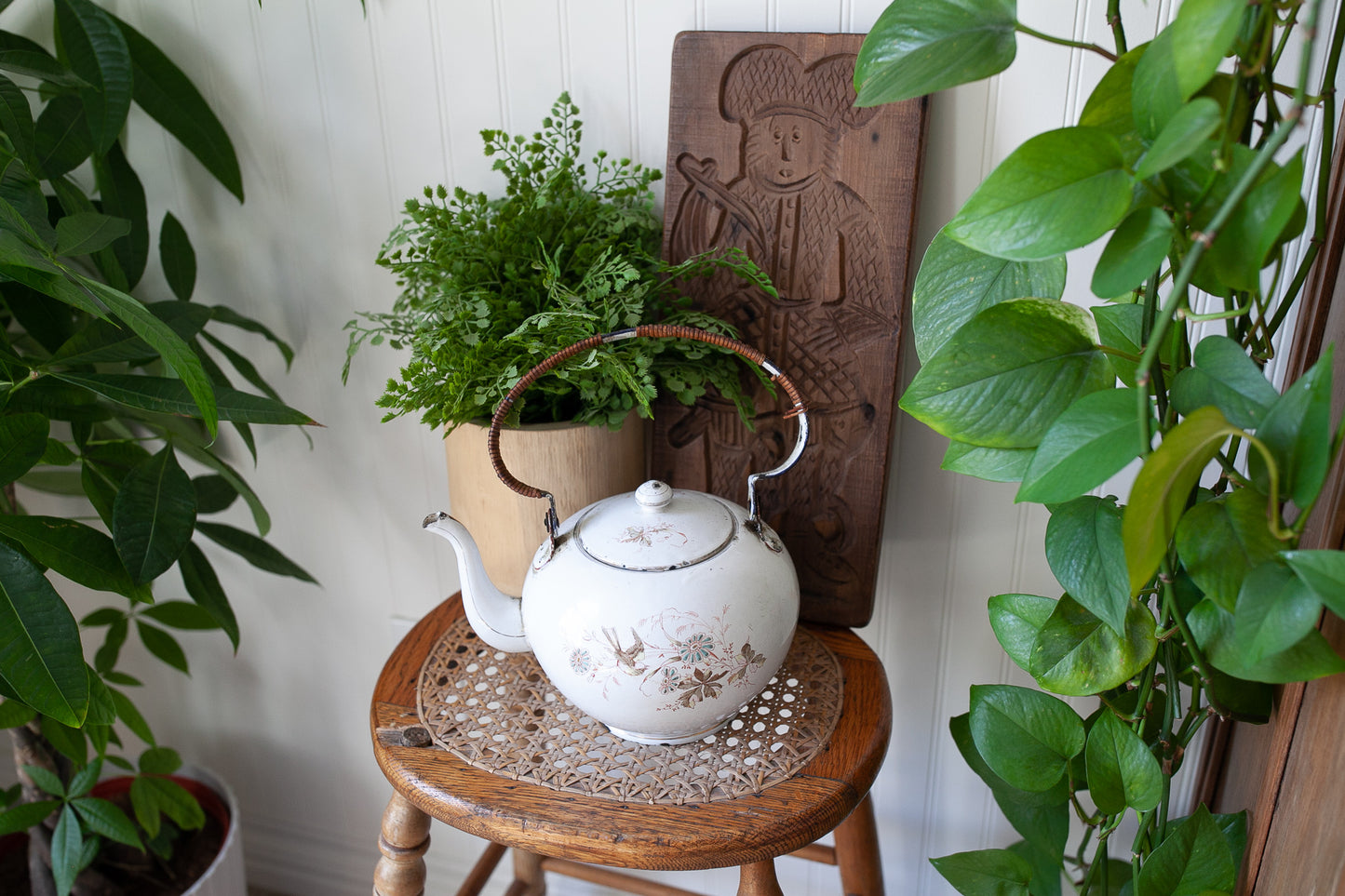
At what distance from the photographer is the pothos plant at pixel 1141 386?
0.44 metres

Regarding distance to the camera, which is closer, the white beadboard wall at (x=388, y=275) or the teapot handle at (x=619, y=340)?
the teapot handle at (x=619, y=340)

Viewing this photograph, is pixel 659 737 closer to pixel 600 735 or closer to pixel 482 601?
pixel 600 735

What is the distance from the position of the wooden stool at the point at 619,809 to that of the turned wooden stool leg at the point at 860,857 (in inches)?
8.1

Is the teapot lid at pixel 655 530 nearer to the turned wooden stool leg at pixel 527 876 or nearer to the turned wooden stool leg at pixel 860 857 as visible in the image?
the turned wooden stool leg at pixel 860 857

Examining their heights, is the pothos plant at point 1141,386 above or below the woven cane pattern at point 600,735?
above

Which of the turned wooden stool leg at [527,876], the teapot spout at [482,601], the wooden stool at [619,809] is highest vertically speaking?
the teapot spout at [482,601]

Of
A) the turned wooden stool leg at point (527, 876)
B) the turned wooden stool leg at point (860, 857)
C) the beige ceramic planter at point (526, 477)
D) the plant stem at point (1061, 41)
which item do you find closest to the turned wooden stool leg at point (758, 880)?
the turned wooden stool leg at point (860, 857)

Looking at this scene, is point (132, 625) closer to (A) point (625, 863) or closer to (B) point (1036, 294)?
(A) point (625, 863)

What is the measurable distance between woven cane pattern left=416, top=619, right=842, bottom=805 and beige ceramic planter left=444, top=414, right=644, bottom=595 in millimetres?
Result: 92

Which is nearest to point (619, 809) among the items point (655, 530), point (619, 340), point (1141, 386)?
point (655, 530)

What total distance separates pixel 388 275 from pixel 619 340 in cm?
43

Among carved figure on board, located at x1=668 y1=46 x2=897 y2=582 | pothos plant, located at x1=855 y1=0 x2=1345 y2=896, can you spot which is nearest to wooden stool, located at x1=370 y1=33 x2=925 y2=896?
carved figure on board, located at x1=668 y1=46 x2=897 y2=582

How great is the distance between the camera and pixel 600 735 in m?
0.78

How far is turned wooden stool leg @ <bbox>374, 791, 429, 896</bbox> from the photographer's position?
81 centimetres
